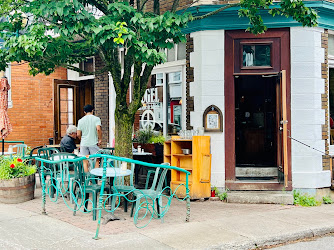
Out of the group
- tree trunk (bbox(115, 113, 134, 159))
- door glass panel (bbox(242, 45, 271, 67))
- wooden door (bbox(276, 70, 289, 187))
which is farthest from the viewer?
door glass panel (bbox(242, 45, 271, 67))

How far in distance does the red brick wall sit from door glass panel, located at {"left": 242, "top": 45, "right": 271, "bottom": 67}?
7.38m

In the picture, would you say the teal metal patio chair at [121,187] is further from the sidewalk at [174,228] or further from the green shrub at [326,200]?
the green shrub at [326,200]

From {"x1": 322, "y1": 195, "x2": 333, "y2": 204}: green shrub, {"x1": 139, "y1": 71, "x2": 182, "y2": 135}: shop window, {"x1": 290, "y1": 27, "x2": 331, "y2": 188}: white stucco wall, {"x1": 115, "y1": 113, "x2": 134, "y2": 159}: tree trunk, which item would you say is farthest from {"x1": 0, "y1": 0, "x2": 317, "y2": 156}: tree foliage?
{"x1": 322, "y1": 195, "x2": 333, "y2": 204}: green shrub

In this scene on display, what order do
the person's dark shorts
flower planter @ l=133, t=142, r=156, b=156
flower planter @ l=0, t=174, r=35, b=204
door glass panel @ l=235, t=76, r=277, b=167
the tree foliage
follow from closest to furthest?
1. the tree foliage
2. flower planter @ l=0, t=174, r=35, b=204
3. the person's dark shorts
4. flower planter @ l=133, t=142, r=156, b=156
5. door glass panel @ l=235, t=76, r=277, b=167

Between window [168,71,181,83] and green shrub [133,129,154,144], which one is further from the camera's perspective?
green shrub [133,129,154,144]

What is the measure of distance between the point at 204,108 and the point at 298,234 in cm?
345

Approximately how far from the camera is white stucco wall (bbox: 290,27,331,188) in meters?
8.91

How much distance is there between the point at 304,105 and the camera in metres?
8.95

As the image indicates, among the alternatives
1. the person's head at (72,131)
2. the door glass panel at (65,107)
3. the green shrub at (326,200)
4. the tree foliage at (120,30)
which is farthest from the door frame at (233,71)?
the door glass panel at (65,107)

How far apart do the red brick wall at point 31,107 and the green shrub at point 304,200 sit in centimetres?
844

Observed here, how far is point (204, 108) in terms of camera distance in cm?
902

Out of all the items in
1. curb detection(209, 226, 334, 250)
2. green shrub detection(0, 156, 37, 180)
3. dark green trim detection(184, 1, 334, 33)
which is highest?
dark green trim detection(184, 1, 334, 33)

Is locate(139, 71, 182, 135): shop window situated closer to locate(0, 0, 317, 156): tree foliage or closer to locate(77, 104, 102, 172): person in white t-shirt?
locate(77, 104, 102, 172): person in white t-shirt

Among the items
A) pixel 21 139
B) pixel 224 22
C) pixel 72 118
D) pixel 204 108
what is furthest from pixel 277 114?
pixel 21 139
